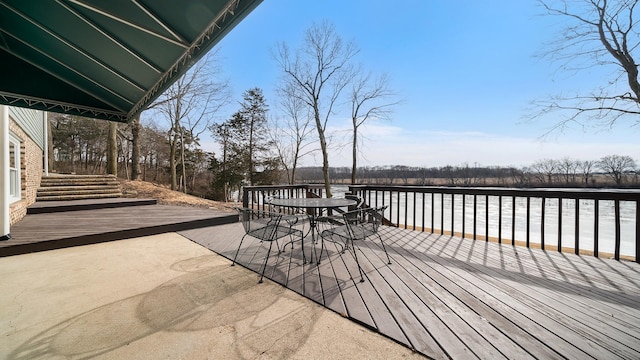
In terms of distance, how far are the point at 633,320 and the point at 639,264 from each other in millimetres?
1745

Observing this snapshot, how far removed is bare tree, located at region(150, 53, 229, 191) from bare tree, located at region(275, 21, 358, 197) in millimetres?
4687

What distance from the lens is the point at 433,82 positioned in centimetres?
977

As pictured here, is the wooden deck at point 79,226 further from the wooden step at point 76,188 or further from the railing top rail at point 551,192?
the railing top rail at point 551,192

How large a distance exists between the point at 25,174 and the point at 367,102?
13542mm

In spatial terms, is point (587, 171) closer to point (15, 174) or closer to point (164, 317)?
point (164, 317)

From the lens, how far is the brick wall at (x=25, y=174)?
4695mm

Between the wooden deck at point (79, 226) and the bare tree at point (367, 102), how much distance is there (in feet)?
34.9

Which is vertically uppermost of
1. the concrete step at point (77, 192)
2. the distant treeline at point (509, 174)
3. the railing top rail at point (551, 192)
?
the distant treeline at point (509, 174)

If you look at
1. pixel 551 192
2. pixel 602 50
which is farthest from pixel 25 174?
pixel 602 50

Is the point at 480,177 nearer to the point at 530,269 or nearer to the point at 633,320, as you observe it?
the point at 530,269

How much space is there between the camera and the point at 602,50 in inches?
302

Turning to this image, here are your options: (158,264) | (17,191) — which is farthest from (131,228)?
(17,191)

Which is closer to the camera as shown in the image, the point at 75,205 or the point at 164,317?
the point at 164,317

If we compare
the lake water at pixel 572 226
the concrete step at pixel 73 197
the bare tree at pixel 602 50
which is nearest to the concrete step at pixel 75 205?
the concrete step at pixel 73 197
